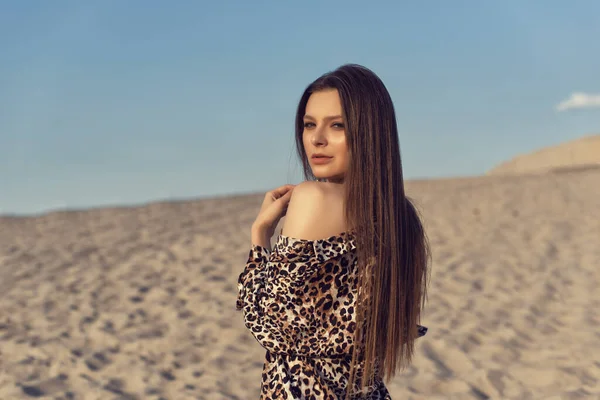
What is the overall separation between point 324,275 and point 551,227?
10655 mm

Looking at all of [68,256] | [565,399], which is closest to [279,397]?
[565,399]

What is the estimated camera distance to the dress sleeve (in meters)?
1.83

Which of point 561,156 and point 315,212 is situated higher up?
point 561,156

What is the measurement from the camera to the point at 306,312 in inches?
69.7

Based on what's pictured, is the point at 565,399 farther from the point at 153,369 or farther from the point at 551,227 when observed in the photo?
the point at 551,227

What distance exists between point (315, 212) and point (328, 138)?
238 mm

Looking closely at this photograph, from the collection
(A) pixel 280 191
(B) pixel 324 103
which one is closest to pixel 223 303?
(A) pixel 280 191

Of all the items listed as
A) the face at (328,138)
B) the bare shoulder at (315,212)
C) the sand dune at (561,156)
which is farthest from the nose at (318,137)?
the sand dune at (561,156)

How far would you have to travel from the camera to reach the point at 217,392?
5789 mm

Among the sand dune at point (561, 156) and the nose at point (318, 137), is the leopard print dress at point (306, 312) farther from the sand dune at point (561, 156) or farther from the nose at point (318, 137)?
the sand dune at point (561, 156)

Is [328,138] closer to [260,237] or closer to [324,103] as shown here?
[324,103]

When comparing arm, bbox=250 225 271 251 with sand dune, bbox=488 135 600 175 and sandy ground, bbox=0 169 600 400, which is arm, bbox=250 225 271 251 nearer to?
sandy ground, bbox=0 169 600 400

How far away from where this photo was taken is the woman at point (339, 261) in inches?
68.9

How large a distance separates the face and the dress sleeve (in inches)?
10.4
